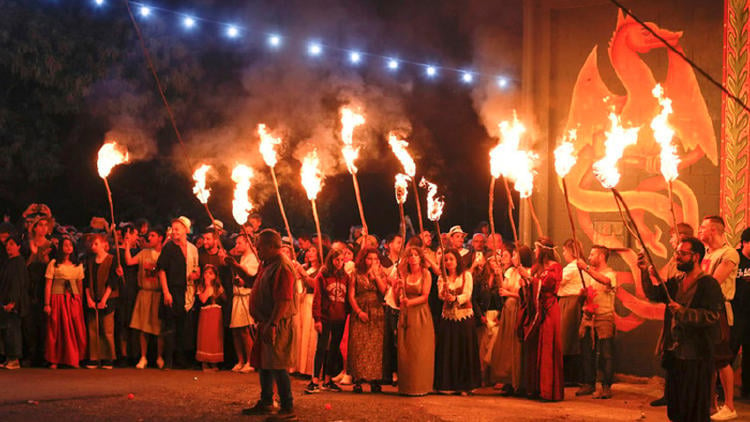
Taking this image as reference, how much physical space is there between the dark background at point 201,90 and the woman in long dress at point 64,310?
3.78 m

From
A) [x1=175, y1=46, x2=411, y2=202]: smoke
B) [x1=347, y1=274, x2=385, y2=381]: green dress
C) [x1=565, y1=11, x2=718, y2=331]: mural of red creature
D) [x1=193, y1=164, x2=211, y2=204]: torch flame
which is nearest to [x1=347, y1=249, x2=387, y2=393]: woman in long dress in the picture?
[x1=347, y1=274, x2=385, y2=381]: green dress

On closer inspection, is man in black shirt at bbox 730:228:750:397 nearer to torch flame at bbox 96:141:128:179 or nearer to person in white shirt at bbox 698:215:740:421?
person in white shirt at bbox 698:215:740:421

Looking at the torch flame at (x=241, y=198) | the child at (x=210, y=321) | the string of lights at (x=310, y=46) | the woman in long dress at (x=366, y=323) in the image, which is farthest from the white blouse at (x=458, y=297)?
the string of lights at (x=310, y=46)

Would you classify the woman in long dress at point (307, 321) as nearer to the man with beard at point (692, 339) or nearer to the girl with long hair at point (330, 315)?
the girl with long hair at point (330, 315)

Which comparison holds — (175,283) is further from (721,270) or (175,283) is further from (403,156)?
(721,270)

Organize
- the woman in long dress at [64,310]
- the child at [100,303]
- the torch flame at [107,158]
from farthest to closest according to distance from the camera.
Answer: the child at [100,303]
the woman in long dress at [64,310]
the torch flame at [107,158]

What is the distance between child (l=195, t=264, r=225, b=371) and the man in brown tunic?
378cm

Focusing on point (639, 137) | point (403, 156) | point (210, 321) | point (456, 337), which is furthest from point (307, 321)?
point (639, 137)

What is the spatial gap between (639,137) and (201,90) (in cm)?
976

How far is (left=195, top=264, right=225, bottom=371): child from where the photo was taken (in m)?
12.7

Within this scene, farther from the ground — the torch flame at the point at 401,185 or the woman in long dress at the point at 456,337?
the torch flame at the point at 401,185

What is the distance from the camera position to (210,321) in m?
12.8

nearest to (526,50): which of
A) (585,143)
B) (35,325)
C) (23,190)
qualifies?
(585,143)

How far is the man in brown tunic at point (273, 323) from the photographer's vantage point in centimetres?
873
